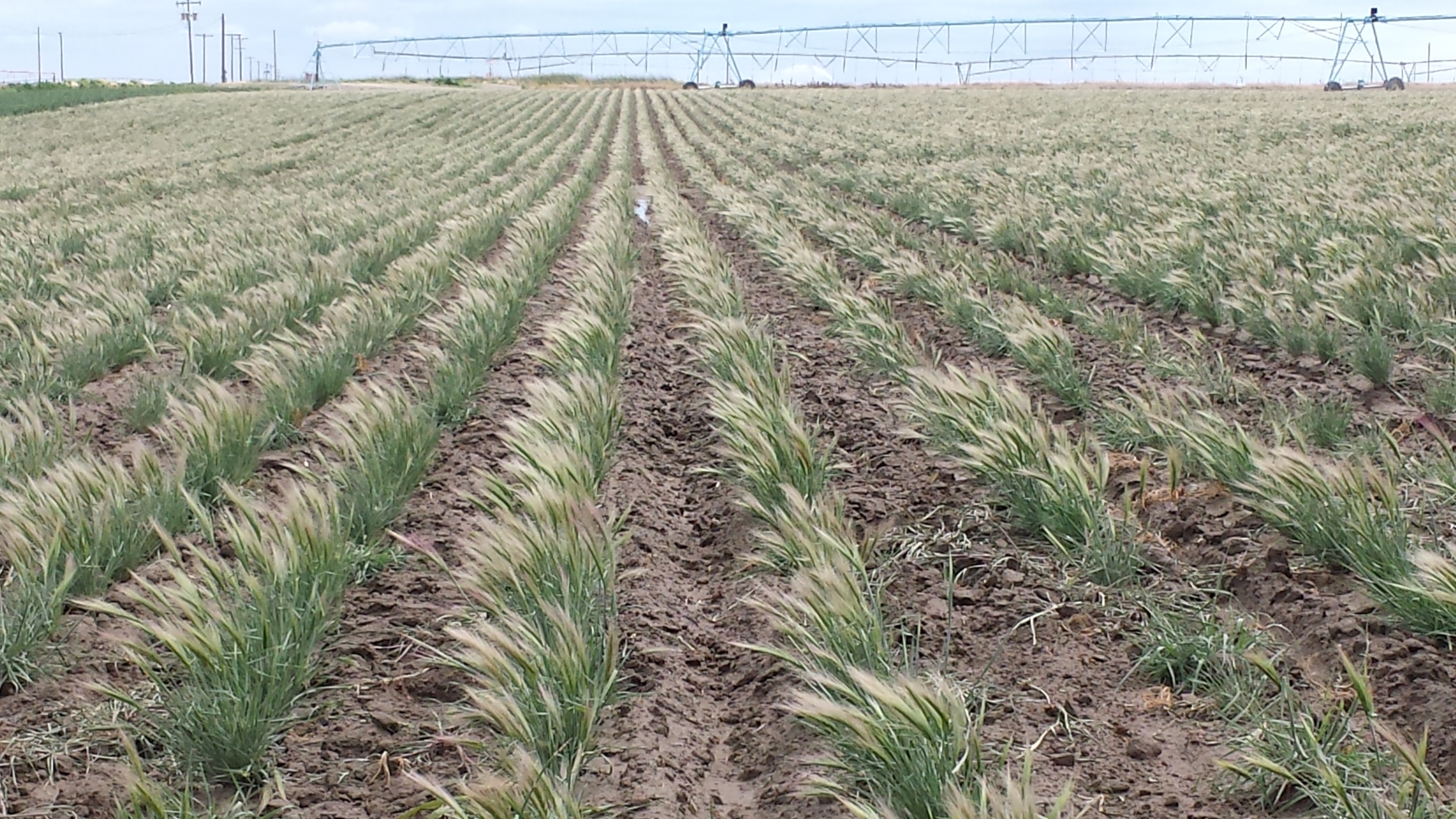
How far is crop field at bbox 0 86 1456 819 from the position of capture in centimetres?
217

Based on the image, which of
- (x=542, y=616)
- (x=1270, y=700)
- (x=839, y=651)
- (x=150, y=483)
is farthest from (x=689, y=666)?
(x=150, y=483)

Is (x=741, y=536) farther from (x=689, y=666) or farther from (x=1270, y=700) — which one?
(x=1270, y=700)

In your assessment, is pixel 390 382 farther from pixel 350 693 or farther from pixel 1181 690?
pixel 1181 690

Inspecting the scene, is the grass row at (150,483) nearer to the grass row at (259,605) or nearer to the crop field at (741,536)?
the crop field at (741,536)

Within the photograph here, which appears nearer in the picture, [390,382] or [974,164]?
[390,382]

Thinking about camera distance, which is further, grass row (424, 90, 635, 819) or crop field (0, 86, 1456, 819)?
crop field (0, 86, 1456, 819)

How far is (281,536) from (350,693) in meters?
0.41

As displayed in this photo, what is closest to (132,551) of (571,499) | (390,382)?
(571,499)

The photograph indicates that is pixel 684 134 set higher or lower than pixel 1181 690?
higher

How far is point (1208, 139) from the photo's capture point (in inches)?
790

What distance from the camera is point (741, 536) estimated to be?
349 cm

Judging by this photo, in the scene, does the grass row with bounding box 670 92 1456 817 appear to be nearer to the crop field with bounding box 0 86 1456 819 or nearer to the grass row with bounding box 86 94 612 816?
the crop field with bounding box 0 86 1456 819

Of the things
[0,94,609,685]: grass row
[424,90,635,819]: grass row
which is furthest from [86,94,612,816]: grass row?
[424,90,635,819]: grass row

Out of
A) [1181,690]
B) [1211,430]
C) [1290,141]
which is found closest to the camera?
[1181,690]
